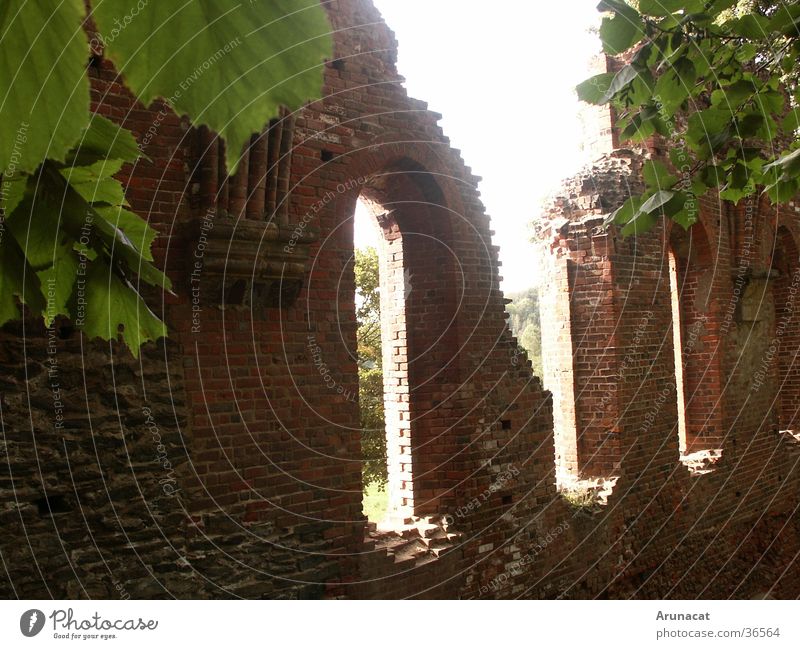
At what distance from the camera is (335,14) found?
614 cm

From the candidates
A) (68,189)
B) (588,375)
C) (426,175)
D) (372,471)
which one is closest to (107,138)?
(68,189)

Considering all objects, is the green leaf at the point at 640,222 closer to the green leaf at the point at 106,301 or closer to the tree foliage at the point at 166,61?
the green leaf at the point at 106,301

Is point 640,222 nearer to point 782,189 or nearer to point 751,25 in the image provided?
point 751,25

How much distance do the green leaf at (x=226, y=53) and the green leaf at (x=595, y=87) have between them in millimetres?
3032

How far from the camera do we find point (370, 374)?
1816 cm

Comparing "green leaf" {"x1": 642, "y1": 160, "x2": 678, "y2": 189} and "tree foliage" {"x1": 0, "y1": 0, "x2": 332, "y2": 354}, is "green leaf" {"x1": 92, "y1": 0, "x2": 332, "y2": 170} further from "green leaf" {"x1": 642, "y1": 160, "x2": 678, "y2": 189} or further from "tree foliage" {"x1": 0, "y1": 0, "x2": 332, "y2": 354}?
"green leaf" {"x1": 642, "y1": 160, "x2": 678, "y2": 189}

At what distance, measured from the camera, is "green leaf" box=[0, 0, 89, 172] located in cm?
71

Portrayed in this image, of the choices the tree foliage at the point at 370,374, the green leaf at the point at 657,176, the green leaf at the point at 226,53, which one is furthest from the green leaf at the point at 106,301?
the tree foliage at the point at 370,374

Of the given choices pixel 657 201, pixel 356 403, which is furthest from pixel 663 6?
pixel 356 403

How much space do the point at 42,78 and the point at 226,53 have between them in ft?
0.62

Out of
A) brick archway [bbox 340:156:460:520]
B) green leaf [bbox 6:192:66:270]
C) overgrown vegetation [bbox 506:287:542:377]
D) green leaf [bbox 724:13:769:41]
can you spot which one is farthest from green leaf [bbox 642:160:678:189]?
overgrown vegetation [bbox 506:287:542:377]

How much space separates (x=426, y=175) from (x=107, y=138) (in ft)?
19.3

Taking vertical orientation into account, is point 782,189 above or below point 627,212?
above

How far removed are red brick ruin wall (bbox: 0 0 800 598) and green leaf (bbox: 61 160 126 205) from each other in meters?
3.42
